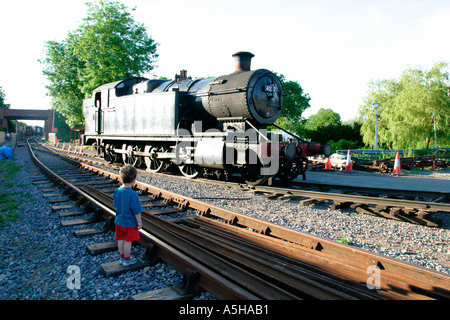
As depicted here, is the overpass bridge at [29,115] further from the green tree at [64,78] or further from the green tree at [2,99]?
the green tree at [64,78]

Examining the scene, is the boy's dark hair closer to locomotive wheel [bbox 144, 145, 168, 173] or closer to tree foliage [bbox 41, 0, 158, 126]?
locomotive wheel [bbox 144, 145, 168, 173]

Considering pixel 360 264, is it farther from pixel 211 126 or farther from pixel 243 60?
pixel 211 126

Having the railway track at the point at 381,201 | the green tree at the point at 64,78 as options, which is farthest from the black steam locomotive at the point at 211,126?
the green tree at the point at 64,78

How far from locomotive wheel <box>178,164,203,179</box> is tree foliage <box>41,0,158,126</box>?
682 inches

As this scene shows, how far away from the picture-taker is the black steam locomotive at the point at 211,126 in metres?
7.17

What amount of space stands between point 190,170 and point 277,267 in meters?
6.89

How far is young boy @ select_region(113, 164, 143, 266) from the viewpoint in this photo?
9.86 ft

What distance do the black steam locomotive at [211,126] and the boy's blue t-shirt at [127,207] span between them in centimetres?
405

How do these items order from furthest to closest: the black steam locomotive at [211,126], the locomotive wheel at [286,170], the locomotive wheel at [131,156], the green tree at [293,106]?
1. the green tree at [293,106]
2. the locomotive wheel at [131,156]
3. the locomotive wheel at [286,170]
4. the black steam locomotive at [211,126]

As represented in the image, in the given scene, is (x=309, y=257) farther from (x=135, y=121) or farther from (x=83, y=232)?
(x=135, y=121)

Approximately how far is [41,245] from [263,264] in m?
2.80

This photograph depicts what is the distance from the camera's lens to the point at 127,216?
3070 millimetres

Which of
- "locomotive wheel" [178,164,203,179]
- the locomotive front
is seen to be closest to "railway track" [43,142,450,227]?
"locomotive wheel" [178,164,203,179]
